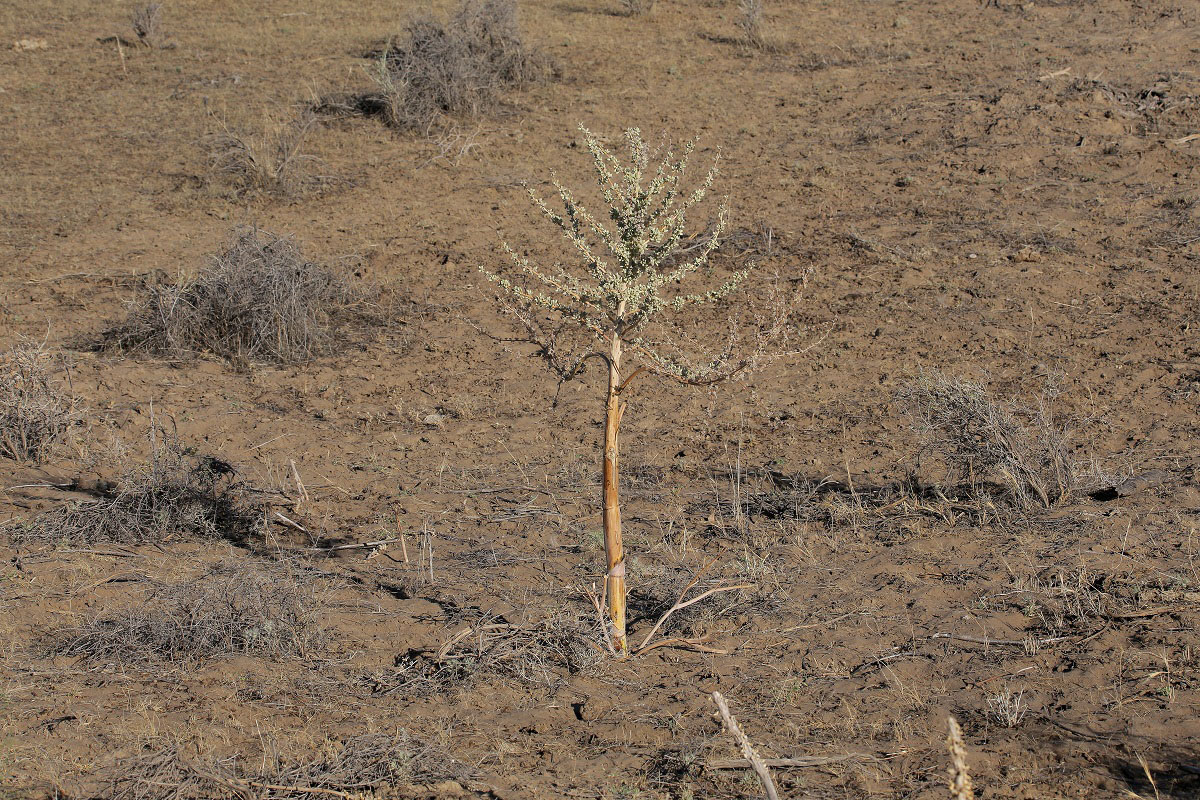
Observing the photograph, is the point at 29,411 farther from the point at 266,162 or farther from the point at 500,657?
the point at 266,162

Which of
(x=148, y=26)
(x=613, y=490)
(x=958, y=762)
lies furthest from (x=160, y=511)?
(x=148, y=26)

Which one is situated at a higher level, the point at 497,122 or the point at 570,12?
the point at 570,12

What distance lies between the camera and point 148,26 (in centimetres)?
1648

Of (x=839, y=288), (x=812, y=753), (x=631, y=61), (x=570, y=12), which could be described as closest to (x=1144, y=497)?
(x=812, y=753)

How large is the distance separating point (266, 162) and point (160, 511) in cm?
676

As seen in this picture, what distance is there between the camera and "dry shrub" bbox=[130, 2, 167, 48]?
54.1ft

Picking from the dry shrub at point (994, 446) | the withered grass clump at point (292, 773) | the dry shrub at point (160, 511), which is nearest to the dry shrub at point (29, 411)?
the dry shrub at point (160, 511)

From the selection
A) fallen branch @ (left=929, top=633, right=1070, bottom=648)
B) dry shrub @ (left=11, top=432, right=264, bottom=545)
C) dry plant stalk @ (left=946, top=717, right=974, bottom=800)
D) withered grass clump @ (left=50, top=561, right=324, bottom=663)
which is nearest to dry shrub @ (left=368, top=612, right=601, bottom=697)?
withered grass clump @ (left=50, top=561, right=324, bottom=663)

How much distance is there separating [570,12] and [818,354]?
1127 centimetres

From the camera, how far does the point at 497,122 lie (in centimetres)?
1357

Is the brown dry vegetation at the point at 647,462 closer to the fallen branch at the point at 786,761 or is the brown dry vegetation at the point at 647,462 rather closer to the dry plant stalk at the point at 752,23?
the fallen branch at the point at 786,761

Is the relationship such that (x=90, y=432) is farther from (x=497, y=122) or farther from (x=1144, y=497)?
(x=497, y=122)

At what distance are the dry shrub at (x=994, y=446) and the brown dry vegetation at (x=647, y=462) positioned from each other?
0.03 m

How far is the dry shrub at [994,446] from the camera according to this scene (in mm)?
5949
